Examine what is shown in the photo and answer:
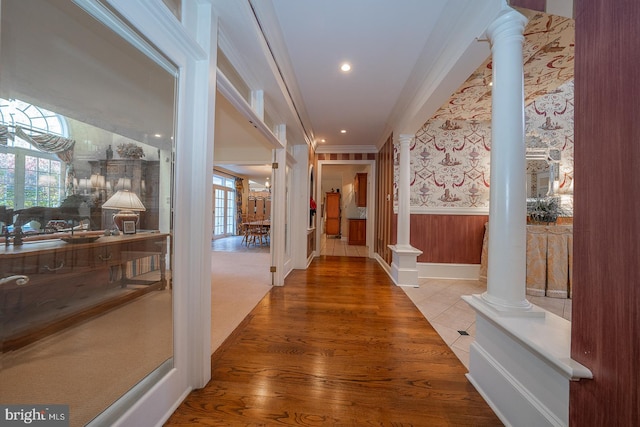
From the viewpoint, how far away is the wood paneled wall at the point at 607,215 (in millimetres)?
661

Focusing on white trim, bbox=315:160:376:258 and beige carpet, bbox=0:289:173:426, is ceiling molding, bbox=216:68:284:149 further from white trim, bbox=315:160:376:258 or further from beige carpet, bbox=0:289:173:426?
white trim, bbox=315:160:376:258

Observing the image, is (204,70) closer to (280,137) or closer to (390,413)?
(280,137)

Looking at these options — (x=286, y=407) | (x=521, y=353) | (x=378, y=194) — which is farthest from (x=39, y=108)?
(x=378, y=194)

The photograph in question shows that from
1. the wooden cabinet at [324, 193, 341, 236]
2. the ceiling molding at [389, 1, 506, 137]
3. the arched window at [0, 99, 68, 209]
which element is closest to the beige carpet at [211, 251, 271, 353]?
the arched window at [0, 99, 68, 209]

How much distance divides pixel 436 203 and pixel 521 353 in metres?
2.95

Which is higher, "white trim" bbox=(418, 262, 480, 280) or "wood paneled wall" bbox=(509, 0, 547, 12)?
"wood paneled wall" bbox=(509, 0, 547, 12)

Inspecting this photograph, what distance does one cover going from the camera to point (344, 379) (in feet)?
4.75

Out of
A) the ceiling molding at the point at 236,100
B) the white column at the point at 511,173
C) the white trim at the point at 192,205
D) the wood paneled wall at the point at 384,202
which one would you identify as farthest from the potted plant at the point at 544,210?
the white trim at the point at 192,205

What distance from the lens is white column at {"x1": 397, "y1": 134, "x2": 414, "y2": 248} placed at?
3504mm

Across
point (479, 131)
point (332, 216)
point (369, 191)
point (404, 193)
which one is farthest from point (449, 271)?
point (332, 216)

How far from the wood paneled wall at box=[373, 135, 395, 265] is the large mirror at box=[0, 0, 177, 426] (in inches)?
138

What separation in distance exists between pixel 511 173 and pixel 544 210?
2848mm

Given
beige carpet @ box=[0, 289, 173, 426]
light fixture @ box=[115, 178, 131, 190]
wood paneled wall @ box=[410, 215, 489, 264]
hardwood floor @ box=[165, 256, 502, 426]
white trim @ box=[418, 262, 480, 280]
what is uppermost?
light fixture @ box=[115, 178, 131, 190]

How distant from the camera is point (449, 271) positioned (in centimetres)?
369
